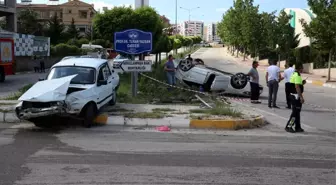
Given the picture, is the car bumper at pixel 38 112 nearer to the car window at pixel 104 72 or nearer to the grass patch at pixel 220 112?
the car window at pixel 104 72

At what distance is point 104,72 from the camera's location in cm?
1281

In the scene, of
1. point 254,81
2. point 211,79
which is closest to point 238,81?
point 211,79

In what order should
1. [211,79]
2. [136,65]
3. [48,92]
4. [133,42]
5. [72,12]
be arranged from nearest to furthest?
1. [48,92]
2. [136,65]
3. [133,42]
4. [211,79]
5. [72,12]

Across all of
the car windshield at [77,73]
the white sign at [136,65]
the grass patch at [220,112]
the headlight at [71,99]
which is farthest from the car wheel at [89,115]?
the white sign at [136,65]

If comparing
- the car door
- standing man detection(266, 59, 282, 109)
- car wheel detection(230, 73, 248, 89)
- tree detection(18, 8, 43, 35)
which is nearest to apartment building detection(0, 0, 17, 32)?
tree detection(18, 8, 43, 35)

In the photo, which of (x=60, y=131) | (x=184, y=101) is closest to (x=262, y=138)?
(x=60, y=131)

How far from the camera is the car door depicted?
1173 centimetres

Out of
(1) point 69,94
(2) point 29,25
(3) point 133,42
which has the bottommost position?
(1) point 69,94

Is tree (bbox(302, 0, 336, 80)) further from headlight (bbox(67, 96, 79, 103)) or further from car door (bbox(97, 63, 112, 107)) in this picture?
headlight (bbox(67, 96, 79, 103))

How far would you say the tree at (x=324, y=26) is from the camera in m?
28.1

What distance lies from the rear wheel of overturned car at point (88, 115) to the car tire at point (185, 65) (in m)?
9.88

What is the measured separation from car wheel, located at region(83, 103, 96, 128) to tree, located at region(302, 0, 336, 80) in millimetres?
20995

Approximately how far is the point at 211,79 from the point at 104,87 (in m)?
8.41

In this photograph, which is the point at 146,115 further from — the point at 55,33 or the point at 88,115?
the point at 55,33
